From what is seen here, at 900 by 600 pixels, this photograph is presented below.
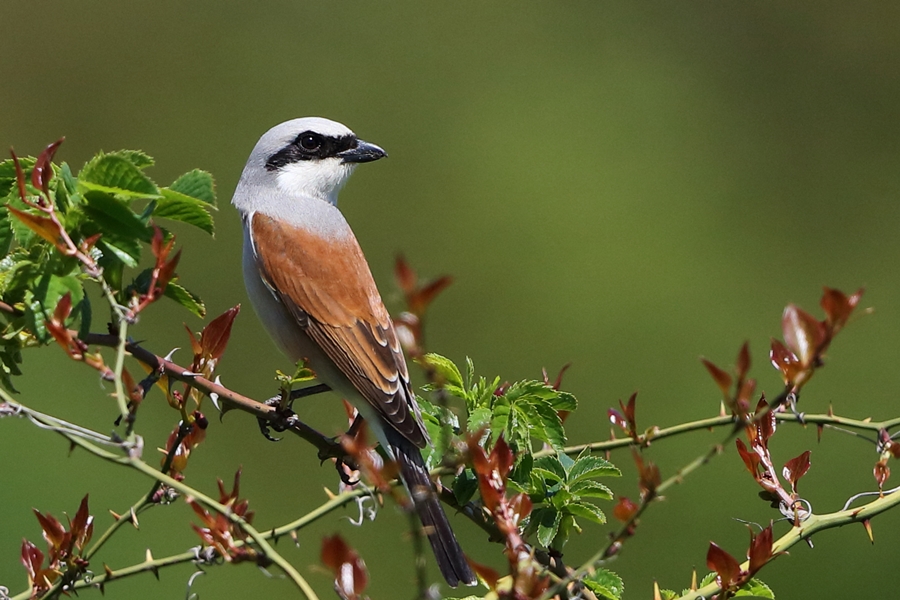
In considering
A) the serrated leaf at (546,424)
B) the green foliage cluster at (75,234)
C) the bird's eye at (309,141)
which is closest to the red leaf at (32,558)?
the green foliage cluster at (75,234)

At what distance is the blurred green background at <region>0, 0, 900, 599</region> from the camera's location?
4.58m

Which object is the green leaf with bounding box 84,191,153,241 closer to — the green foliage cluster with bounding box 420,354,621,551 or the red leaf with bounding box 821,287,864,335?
the green foliage cluster with bounding box 420,354,621,551

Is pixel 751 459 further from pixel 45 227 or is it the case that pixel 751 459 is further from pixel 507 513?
pixel 45 227

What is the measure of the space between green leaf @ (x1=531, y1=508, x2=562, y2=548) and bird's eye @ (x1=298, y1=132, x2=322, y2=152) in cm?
165

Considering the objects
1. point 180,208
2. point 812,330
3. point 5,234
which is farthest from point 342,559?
point 5,234

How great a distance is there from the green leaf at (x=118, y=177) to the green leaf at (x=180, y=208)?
6cm

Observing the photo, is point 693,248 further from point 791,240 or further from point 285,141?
point 285,141

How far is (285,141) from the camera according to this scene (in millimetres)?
2912

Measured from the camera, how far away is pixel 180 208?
1494 millimetres

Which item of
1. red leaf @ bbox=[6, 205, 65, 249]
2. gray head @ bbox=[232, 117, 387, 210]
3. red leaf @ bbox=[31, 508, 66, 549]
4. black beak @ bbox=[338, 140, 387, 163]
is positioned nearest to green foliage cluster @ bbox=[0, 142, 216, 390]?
red leaf @ bbox=[6, 205, 65, 249]

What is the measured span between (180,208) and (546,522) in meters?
0.69

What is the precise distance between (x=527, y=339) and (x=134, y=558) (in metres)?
2.42

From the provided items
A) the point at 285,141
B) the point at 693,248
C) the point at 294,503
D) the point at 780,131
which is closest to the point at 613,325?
the point at 693,248

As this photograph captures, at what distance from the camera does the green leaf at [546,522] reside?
4.98ft
